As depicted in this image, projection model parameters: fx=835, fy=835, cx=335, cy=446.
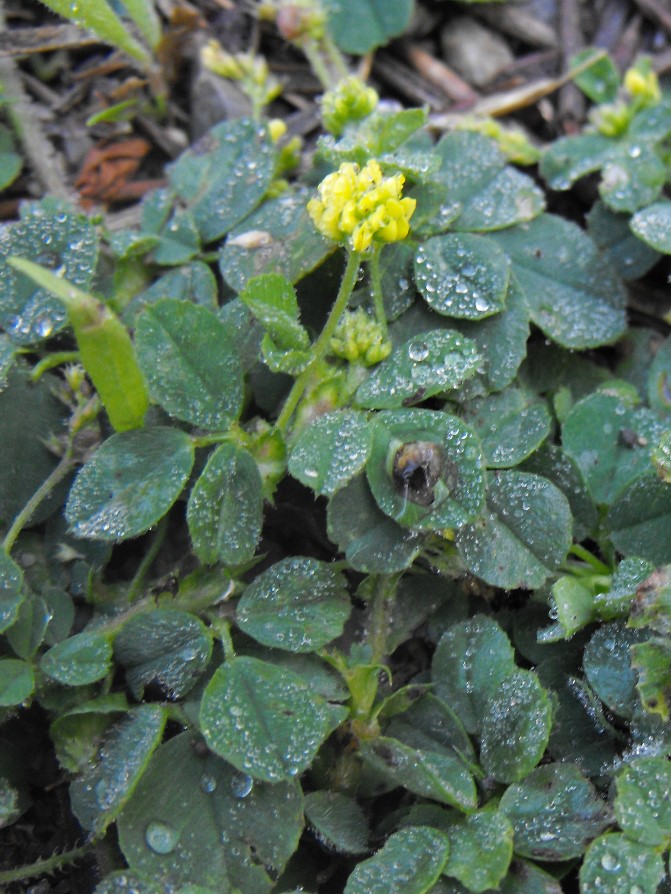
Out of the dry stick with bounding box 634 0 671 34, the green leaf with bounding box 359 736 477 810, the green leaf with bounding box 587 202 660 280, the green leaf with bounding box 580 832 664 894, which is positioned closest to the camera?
the green leaf with bounding box 580 832 664 894

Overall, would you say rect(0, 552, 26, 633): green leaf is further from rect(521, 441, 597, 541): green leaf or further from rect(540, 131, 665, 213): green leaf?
rect(540, 131, 665, 213): green leaf

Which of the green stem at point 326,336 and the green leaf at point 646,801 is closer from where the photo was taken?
the green leaf at point 646,801

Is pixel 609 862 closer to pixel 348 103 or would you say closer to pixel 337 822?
pixel 337 822

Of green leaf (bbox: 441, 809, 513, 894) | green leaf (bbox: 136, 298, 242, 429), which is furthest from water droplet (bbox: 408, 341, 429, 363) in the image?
green leaf (bbox: 441, 809, 513, 894)

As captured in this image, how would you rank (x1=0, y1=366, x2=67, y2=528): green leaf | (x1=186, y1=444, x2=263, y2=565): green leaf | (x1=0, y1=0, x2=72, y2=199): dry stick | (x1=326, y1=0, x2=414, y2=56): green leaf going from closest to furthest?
(x1=186, y1=444, x2=263, y2=565): green leaf → (x1=0, y1=366, x2=67, y2=528): green leaf → (x1=0, y1=0, x2=72, y2=199): dry stick → (x1=326, y1=0, x2=414, y2=56): green leaf

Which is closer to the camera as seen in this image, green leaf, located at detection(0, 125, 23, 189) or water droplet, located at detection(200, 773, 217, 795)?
water droplet, located at detection(200, 773, 217, 795)

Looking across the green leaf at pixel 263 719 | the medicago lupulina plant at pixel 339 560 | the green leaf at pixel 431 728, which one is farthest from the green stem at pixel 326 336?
the green leaf at pixel 431 728

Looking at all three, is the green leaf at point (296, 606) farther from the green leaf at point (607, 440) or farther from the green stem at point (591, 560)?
the green leaf at point (607, 440)
